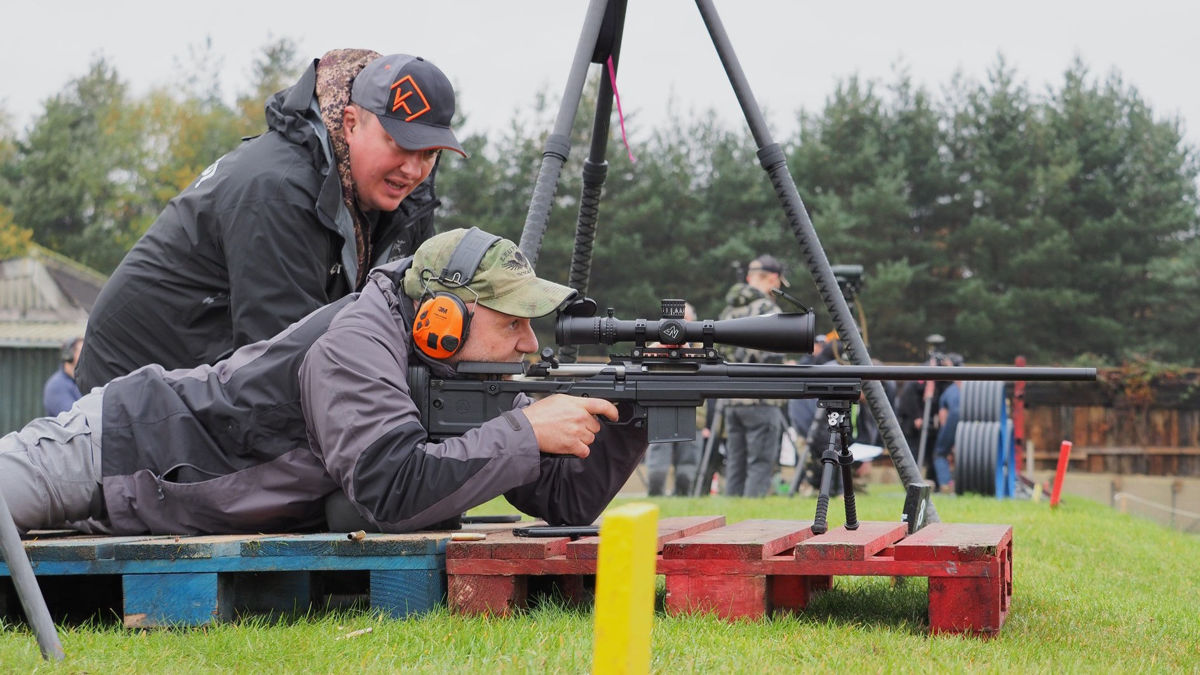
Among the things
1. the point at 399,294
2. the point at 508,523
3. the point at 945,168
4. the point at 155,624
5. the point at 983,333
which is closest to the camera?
the point at 155,624

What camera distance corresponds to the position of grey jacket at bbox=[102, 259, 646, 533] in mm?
4199

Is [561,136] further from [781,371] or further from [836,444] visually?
[836,444]

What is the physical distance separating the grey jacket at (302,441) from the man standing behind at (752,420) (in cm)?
749

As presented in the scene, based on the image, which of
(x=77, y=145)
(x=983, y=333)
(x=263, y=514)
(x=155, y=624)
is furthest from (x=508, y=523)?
(x=77, y=145)

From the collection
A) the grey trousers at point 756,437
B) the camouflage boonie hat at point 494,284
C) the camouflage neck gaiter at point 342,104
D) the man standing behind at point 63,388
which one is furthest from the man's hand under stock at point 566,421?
the man standing behind at point 63,388

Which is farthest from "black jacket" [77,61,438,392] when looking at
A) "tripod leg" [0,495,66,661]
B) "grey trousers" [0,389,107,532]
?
"tripod leg" [0,495,66,661]

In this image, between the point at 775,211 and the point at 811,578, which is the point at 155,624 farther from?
the point at 775,211

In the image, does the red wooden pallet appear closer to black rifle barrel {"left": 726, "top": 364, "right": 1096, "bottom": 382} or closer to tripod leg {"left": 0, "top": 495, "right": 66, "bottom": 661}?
black rifle barrel {"left": 726, "top": 364, "right": 1096, "bottom": 382}

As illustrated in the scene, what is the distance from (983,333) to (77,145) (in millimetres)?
39576

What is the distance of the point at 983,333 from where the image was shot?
38.0 metres

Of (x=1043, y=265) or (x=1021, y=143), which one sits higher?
(x=1021, y=143)

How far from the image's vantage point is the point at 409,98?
5141mm

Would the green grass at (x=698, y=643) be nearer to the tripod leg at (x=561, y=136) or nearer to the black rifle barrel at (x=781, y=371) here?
the black rifle barrel at (x=781, y=371)

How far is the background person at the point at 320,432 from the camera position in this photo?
4.21 metres
